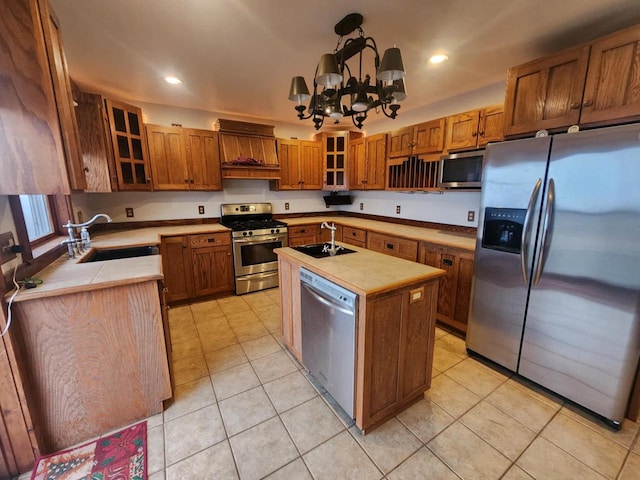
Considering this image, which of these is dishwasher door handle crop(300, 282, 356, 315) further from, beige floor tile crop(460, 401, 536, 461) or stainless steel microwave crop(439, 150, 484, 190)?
stainless steel microwave crop(439, 150, 484, 190)

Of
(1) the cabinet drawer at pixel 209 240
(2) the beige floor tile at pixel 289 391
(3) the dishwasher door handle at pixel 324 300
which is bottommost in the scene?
(2) the beige floor tile at pixel 289 391

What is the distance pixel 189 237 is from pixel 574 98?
3870 mm

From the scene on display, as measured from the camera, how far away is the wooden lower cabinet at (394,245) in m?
3.05


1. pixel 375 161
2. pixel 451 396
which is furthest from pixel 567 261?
pixel 375 161

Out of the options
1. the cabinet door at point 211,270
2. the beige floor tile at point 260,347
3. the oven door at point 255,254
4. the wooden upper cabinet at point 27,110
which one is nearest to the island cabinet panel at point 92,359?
the wooden upper cabinet at point 27,110

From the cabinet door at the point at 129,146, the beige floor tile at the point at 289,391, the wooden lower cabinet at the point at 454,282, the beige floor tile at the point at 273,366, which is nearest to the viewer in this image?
→ the beige floor tile at the point at 289,391

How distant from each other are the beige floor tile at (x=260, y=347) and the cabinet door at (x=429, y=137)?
9.01 ft

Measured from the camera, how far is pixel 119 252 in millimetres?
2652

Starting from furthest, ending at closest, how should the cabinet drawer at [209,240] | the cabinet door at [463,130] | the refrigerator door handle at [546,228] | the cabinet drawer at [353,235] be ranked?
the cabinet drawer at [353,235], the cabinet drawer at [209,240], the cabinet door at [463,130], the refrigerator door handle at [546,228]

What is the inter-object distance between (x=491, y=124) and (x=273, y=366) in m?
3.02

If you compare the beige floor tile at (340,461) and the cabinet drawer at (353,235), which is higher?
the cabinet drawer at (353,235)

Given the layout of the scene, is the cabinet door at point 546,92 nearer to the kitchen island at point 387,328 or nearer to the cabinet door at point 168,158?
the kitchen island at point 387,328

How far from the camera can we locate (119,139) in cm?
292

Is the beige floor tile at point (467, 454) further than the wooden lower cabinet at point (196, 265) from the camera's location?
No
